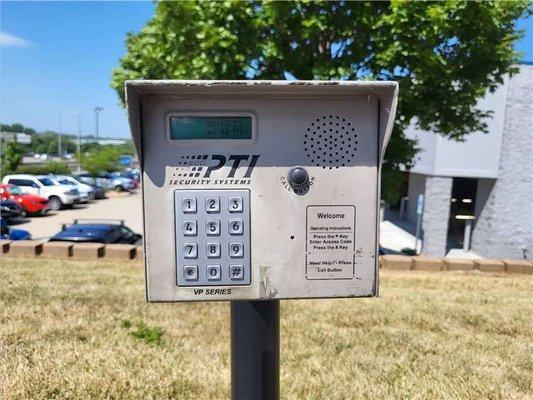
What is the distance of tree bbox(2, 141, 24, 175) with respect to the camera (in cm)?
3114

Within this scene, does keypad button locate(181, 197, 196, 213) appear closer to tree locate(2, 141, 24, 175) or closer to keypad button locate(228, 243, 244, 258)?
keypad button locate(228, 243, 244, 258)

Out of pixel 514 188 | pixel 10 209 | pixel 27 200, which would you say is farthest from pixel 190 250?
pixel 27 200

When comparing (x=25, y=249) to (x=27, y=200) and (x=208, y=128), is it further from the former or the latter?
(x=27, y=200)

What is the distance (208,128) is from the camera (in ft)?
4.88

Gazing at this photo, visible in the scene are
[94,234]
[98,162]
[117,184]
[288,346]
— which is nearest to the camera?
[288,346]

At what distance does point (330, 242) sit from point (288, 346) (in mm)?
1870

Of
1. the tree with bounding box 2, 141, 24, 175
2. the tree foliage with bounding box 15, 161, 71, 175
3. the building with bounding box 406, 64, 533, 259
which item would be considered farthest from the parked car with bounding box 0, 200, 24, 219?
the tree foliage with bounding box 15, 161, 71, 175

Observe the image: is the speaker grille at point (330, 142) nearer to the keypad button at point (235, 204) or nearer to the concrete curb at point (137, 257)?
the keypad button at point (235, 204)

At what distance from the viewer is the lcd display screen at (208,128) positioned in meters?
1.49

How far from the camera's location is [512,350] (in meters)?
3.14

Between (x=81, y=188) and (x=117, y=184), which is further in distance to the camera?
(x=117, y=184)

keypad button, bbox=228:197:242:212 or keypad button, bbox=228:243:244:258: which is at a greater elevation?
keypad button, bbox=228:197:242:212

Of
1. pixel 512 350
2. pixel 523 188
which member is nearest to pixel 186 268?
pixel 512 350

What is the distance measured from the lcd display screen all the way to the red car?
20339 mm
